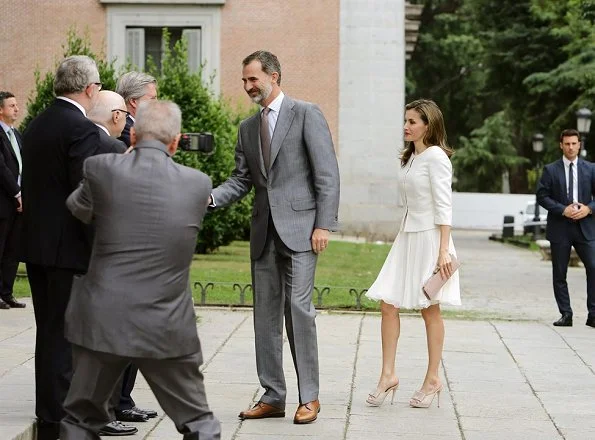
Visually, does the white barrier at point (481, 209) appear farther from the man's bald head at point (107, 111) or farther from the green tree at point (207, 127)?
the man's bald head at point (107, 111)

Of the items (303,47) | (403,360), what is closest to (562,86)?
(303,47)

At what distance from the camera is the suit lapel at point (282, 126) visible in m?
7.57

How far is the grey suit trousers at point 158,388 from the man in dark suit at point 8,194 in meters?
7.27

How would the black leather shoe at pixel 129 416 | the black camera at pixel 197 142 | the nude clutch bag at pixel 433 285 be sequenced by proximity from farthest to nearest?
the nude clutch bag at pixel 433 285 → the black leather shoe at pixel 129 416 → the black camera at pixel 197 142

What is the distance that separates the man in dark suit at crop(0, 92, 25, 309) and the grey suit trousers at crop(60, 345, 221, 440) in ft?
23.9

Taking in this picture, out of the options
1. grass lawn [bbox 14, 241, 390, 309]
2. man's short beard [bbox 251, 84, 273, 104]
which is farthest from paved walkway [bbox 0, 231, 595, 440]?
man's short beard [bbox 251, 84, 273, 104]

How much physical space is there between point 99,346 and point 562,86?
101 feet

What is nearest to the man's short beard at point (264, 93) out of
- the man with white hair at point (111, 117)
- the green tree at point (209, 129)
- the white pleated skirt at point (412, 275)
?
the man with white hair at point (111, 117)

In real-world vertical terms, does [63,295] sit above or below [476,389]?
above

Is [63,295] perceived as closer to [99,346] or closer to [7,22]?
[99,346]

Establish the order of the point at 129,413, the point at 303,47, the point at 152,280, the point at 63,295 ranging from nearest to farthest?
the point at 152,280 < the point at 63,295 < the point at 129,413 < the point at 303,47

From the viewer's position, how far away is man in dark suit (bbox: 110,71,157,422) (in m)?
7.38

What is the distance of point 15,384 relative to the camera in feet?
26.8

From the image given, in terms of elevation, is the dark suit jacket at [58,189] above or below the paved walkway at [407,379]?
above
